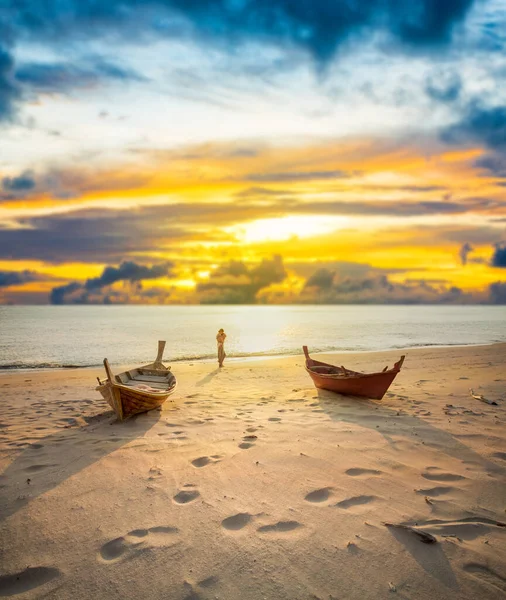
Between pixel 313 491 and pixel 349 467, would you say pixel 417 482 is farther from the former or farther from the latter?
pixel 313 491

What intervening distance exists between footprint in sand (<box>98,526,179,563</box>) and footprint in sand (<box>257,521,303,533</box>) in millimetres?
1101

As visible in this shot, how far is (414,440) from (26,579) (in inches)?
274

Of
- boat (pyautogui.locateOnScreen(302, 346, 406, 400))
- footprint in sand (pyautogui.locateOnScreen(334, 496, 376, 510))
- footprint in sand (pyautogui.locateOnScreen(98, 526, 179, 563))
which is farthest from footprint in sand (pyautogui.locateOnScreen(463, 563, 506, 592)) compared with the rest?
boat (pyautogui.locateOnScreen(302, 346, 406, 400))

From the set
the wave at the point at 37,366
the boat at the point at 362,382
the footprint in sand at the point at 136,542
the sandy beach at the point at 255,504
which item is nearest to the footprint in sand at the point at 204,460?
the sandy beach at the point at 255,504

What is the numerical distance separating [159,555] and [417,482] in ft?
13.4

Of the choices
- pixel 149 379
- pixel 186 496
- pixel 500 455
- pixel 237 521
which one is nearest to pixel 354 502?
pixel 237 521

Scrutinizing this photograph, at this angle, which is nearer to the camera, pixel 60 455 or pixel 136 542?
pixel 136 542

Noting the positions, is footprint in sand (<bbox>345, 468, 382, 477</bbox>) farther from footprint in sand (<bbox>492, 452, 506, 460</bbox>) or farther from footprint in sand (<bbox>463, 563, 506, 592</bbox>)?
footprint in sand (<bbox>492, 452, 506, 460</bbox>)

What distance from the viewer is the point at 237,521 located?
5.08m

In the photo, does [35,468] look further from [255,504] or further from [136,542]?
[255,504]

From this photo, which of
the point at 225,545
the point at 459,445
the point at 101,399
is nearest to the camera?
the point at 225,545

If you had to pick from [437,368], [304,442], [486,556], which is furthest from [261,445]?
[437,368]

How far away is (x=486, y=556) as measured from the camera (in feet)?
14.2

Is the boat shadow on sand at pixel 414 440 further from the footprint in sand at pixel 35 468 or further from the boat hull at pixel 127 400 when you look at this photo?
the footprint in sand at pixel 35 468
